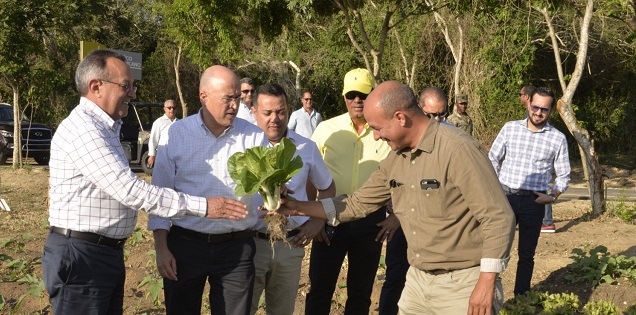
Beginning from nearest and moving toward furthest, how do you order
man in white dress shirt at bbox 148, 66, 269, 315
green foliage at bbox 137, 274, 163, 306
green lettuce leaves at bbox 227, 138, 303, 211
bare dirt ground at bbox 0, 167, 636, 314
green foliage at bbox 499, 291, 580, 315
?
1. green lettuce leaves at bbox 227, 138, 303, 211
2. man in white dress shirt at bbox 148, 66, 269, 315
3. green foliage at bbox 499, 291, 580, 315
4. green foliage at bbox 137, 274, 163, 306
5. bare dirt ground at bbox 0, 167, 636, 314

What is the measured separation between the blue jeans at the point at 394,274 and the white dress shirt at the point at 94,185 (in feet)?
8.23

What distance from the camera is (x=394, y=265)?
625 centimetres

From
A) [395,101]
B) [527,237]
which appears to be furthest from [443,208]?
[527,237]

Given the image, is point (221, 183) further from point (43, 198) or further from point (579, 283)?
point (43, 198)

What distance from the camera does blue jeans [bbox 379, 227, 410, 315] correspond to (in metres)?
6.22

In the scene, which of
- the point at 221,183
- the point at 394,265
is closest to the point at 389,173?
the point at 221,183

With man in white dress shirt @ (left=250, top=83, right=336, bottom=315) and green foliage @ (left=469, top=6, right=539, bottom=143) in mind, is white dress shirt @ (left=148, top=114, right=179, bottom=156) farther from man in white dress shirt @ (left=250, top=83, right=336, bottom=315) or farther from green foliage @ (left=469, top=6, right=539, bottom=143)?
green foliage @ (left=469, top=6, right=539, bottom=143)

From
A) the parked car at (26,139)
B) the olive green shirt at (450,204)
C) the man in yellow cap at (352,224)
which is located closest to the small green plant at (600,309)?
the man in yellow cap at (352,224)

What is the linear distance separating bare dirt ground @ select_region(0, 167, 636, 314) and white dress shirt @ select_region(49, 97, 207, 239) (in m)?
3.13

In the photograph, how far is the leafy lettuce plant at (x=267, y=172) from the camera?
168 inches

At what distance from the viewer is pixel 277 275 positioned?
5.30 metres

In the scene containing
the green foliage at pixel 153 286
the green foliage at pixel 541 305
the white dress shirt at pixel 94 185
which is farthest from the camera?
the green foliage at pixel 153 286

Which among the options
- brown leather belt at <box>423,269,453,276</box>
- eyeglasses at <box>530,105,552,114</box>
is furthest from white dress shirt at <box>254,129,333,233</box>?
eyeglasses at <box>530,105,552,114</box>

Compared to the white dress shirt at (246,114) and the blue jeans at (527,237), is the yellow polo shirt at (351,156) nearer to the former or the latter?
the white dress shirt at (246,114)
